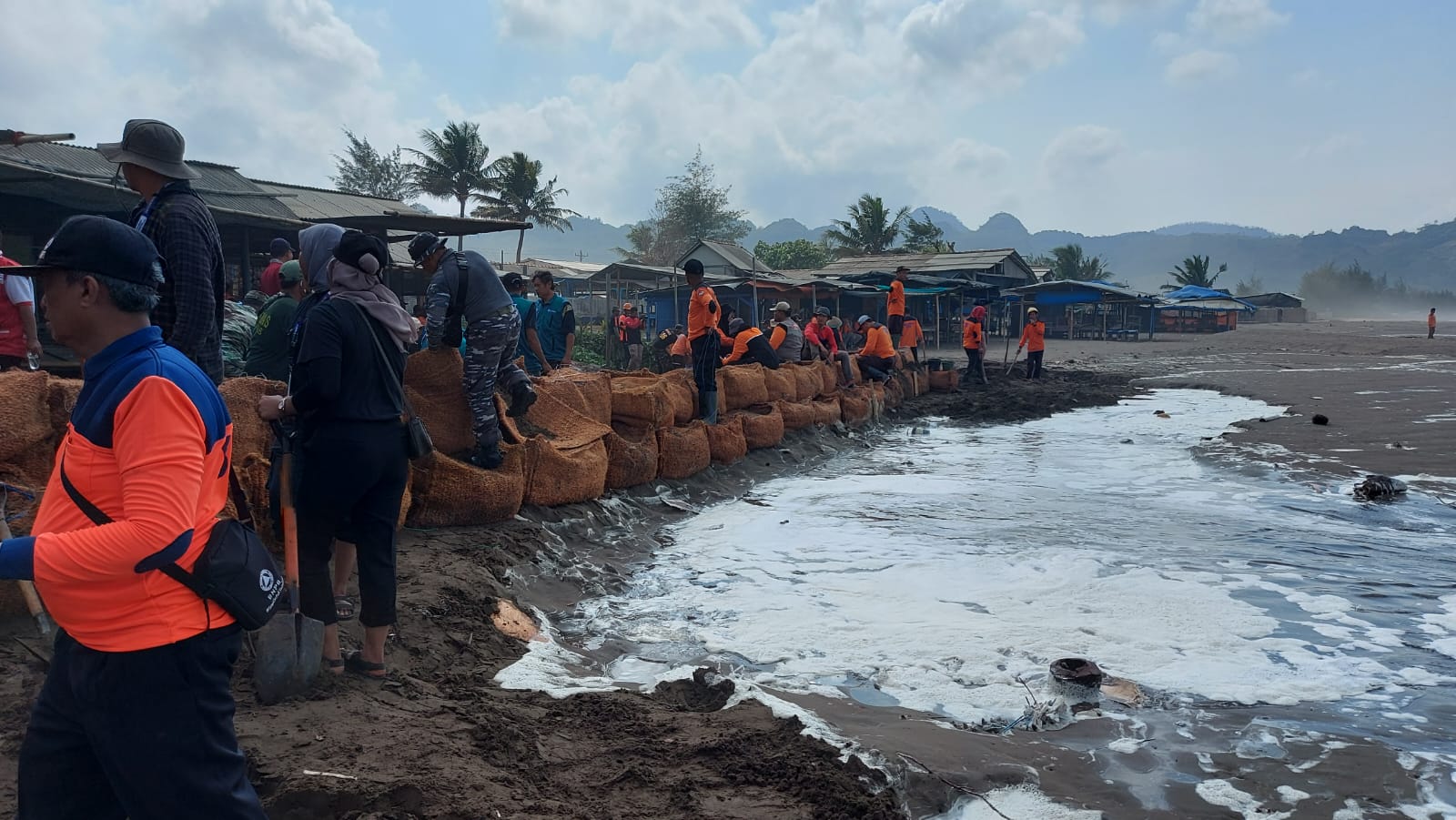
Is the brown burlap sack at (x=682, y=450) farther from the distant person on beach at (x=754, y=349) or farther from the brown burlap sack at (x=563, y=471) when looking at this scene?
the distant person on beach at (x=754, y=349)

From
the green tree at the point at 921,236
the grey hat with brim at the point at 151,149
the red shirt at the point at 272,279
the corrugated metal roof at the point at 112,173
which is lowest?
the red shirt at the point at 272,279

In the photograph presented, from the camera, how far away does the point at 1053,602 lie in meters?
5.22

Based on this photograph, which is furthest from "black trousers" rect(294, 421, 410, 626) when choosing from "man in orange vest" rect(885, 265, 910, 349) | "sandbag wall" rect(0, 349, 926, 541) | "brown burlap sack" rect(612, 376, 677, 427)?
"man in orange vest" rect(885, 265, 910, 349)

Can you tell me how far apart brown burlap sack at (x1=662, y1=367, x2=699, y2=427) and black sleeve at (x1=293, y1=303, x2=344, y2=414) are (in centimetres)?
475

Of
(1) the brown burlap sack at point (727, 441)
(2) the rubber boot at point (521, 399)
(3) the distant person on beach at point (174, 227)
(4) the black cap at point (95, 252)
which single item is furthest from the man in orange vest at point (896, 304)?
(4) the black cap at point (95, 252)

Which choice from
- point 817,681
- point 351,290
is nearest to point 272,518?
point 351,290

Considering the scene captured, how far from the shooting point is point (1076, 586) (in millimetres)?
5512

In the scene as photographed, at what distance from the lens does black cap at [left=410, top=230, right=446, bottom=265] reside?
200 inches

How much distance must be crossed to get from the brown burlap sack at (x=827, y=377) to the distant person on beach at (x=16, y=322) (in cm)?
814

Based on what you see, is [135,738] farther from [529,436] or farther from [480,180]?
[480,180]

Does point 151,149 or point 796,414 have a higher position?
point 151,149

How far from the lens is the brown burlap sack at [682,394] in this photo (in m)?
8.17

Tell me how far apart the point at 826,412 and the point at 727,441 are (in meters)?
2.97

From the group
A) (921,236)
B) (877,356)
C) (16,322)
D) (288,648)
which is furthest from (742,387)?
(921,236)
